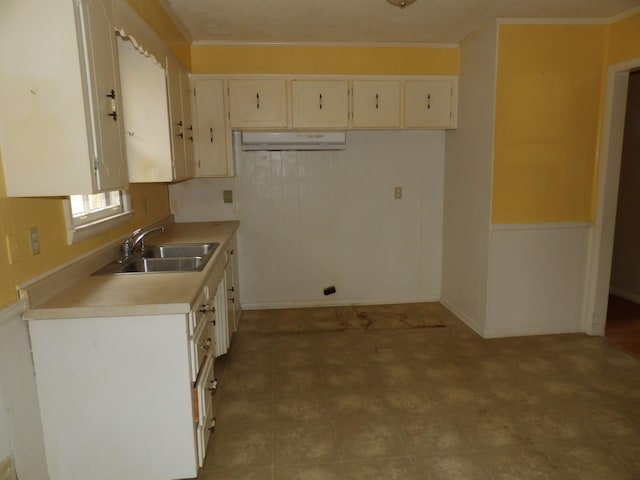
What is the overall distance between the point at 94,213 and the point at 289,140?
1.86 meters

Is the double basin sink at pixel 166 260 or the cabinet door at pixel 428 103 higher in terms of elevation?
the cabinet door at pixel 428 103

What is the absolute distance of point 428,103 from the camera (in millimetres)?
3814

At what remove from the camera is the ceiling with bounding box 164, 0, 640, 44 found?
9.41ft

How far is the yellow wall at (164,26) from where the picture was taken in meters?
2.45

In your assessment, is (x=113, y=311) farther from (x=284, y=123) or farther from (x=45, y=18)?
(x=284, y=123)

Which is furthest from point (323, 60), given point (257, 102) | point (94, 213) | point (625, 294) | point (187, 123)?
point (625, 294)

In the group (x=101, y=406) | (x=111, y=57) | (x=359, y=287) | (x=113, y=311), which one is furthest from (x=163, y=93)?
(x=359, y=287)

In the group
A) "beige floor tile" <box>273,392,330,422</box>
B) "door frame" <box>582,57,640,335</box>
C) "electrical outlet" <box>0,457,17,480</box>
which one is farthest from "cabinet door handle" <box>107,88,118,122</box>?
"door frame" <box>582,57,640,335</box>

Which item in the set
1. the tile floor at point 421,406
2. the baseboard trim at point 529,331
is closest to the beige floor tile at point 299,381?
the tile floor at point 421,406

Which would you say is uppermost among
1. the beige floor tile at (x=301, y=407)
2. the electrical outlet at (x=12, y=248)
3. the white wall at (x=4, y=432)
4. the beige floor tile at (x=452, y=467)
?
the electrical outlet at (x=12, y=248)

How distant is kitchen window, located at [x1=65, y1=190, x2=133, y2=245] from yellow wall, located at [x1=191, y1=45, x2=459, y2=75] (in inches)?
61.0

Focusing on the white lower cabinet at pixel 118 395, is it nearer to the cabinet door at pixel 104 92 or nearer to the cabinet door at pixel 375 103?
the cabinet door at pixel 104 92

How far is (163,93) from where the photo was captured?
260 centimetres

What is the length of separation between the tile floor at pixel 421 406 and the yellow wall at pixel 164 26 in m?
2.27
